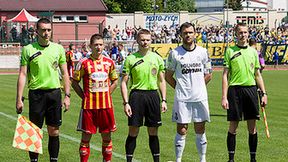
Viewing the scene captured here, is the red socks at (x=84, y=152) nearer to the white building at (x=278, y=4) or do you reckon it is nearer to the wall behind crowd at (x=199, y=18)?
the wall behind crowd at (x=199, y=18)

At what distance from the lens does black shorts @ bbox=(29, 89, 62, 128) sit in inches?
401

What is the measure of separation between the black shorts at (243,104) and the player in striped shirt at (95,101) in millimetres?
2020

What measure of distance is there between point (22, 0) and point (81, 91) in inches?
2287

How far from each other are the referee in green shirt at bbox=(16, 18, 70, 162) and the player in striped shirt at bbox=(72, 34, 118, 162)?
0.29 meters

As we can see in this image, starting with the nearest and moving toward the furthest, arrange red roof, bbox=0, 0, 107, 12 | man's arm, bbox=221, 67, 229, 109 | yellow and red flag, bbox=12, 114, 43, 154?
1. yellow and red flag, bbox=12, 114, 43, 154
2. man's arm, bbox=221, 67, 229, 109
3. red roof, bbox=0, 0, 107, 12

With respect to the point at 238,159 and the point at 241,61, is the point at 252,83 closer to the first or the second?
the point at 241,61

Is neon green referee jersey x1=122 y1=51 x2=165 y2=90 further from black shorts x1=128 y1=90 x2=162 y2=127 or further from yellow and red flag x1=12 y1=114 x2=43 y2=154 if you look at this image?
yellow and red flag x1=12 y1=114 x2=43 y2=154

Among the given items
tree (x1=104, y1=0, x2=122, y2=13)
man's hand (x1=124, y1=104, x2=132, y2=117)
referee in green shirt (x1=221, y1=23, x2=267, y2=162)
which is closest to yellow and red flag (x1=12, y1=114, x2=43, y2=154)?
man's hand (x1=124, y1=104, x2=132, y2=117)

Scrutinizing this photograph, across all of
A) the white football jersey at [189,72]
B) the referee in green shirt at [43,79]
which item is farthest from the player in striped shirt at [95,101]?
the white football jersey at [189,72]

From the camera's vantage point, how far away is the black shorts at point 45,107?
10.2m

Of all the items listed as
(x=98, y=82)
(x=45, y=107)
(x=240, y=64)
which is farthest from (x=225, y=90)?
(x=45, y=107)

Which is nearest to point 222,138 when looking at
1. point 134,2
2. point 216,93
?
point 216,93

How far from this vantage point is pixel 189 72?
10.3 m

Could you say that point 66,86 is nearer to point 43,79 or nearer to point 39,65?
point 43,79
